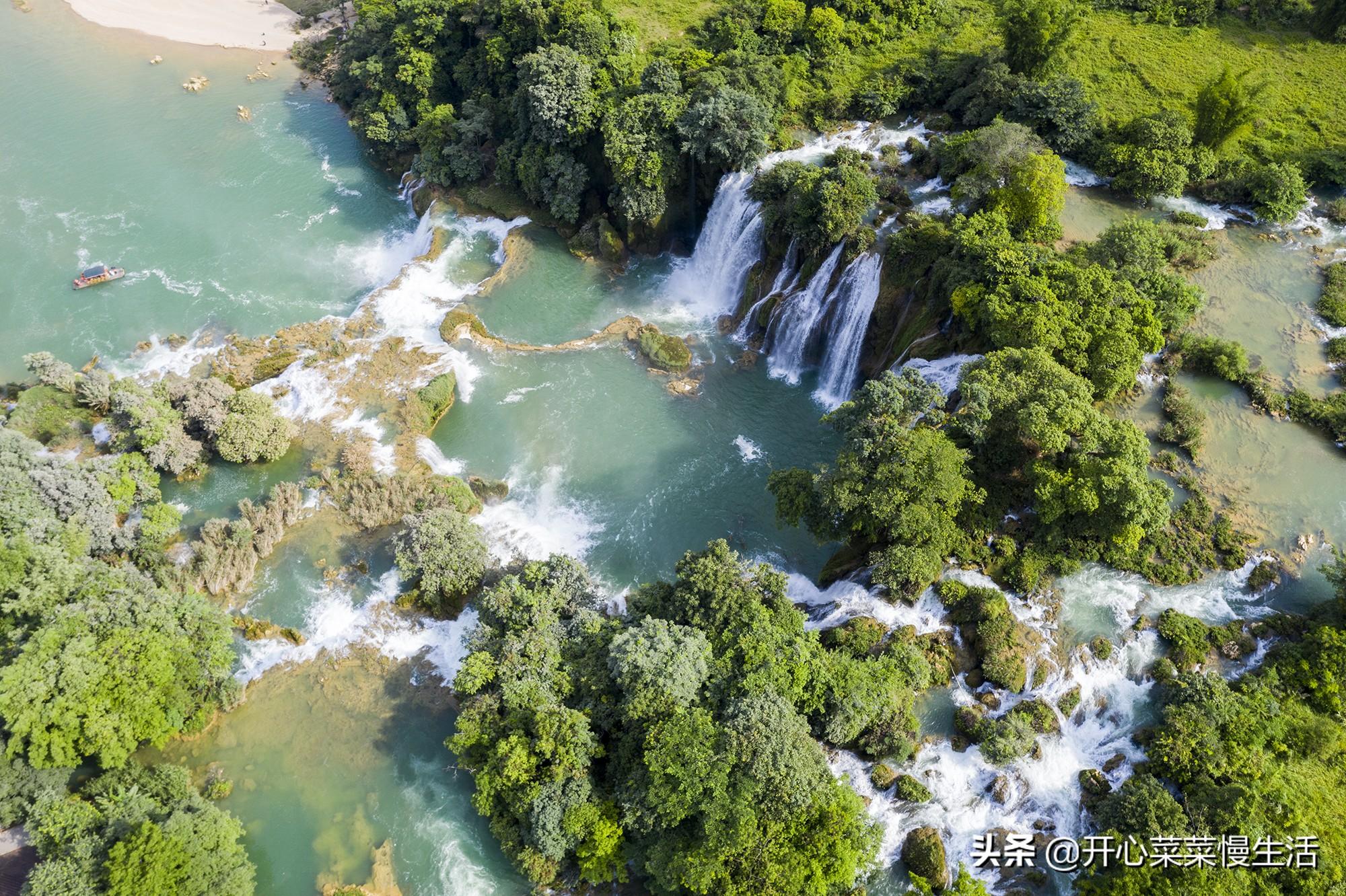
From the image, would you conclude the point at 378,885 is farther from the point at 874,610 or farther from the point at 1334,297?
the point at 1334,297

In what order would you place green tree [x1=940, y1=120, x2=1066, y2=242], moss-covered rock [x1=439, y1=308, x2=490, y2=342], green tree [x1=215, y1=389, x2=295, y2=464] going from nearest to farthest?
green tree [x1=940, y1=120, x2=1066, y2=242] < green tree [x1=215, y1=389, x2=295, y2=464] < moss-covered rock [x1=439, y1=308, x2=490, y2=342]

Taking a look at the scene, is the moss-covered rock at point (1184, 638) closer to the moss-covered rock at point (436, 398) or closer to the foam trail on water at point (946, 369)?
the foam trail on water at point (946, 369)

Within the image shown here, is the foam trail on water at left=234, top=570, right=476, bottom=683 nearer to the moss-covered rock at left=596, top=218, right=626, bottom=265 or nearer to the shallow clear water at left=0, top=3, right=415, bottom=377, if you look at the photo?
the shallow clear water at left=0, top=3, right=415, bottom=377

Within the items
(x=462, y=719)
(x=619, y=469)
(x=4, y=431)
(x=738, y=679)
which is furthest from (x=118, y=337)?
(x=738, y=679)

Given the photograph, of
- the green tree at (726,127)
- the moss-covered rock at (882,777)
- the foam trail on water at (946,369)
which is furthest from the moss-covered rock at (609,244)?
the moss-covered rock at (882,777)

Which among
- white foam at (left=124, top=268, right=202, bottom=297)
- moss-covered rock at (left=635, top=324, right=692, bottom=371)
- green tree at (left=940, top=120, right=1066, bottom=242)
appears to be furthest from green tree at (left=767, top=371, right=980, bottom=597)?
white foam at (left=124, top=268, right=202, bottom=297)

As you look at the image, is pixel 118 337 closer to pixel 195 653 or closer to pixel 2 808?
pixel 195 653
